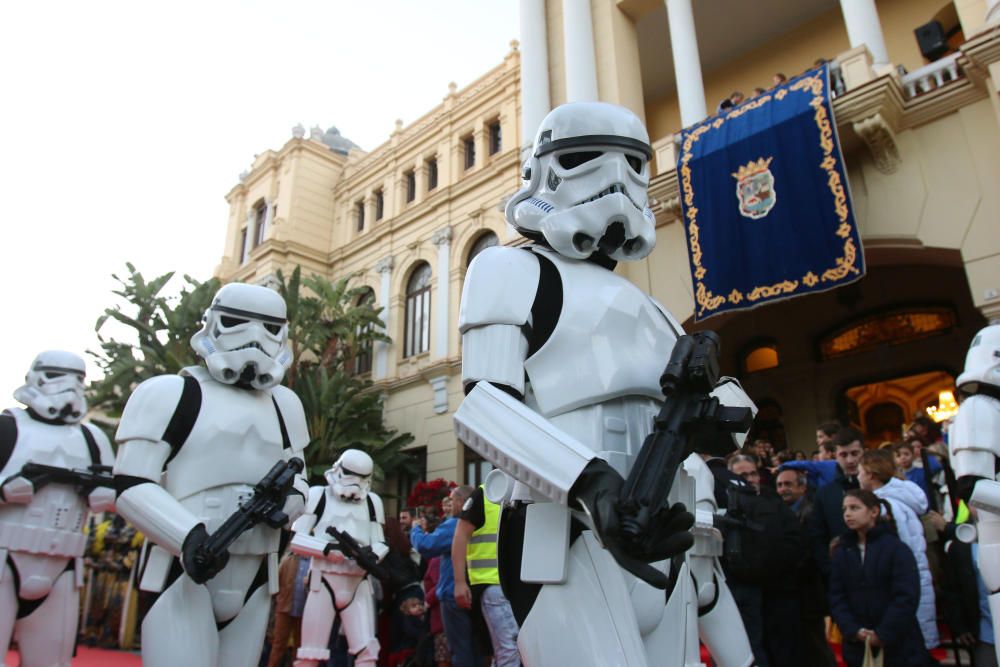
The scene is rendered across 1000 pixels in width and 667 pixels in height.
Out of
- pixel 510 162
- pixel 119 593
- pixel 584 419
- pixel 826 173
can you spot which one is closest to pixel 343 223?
pixel 510 162

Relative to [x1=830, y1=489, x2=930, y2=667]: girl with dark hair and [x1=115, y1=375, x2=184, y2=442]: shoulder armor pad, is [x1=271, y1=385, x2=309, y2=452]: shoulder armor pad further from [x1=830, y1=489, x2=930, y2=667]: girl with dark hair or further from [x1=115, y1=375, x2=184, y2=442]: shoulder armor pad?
[x1=830, y1=489, x2=930, y2=667]: girl with dark hair

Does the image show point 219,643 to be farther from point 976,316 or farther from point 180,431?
point 976,316

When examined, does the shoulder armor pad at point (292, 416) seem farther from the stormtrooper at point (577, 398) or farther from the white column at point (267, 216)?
the white column at point (267, 216)

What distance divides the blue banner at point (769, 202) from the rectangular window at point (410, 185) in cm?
1128

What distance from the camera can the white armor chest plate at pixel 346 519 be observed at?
19.0ft

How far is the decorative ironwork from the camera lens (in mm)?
11875

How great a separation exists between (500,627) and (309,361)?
1270 cm

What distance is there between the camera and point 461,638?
5.47 metres

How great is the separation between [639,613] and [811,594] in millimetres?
3378

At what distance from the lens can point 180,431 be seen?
2945 mm

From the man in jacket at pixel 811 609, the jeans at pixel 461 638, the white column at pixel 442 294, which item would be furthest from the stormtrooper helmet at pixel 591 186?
the white column at pixel 442 294

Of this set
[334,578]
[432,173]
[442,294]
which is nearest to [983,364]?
[334,578]

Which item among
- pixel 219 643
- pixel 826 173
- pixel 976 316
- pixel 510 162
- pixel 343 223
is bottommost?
pixel 219 643

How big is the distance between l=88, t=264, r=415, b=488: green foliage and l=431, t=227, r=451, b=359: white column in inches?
70.6
